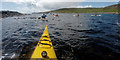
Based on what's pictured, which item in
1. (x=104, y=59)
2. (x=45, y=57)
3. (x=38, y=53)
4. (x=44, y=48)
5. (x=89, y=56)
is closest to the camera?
(x=45, y=57)

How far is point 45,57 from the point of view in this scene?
5.58m

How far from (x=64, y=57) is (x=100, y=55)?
4.37m

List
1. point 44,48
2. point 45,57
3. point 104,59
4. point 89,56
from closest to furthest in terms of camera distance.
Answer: point 45,57 → point 44,48 → point 104,59 → point 89,56

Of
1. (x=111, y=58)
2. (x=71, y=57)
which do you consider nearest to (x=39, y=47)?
(x=71, y=57)

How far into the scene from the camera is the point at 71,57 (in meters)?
7.70

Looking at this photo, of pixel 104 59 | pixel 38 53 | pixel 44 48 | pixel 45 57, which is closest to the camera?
pixel 45 57

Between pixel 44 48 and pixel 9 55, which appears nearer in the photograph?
pixel 44 48

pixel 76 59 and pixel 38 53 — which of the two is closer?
pixel 38 53

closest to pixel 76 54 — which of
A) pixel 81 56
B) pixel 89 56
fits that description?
pixel 81 56

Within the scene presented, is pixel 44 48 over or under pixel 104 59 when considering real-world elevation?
over

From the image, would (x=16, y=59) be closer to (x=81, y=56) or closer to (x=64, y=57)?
(x=64, y=57)

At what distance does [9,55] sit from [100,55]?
1105 cm

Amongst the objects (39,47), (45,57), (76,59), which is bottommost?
(76,59)

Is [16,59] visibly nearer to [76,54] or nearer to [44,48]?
[44,48]
